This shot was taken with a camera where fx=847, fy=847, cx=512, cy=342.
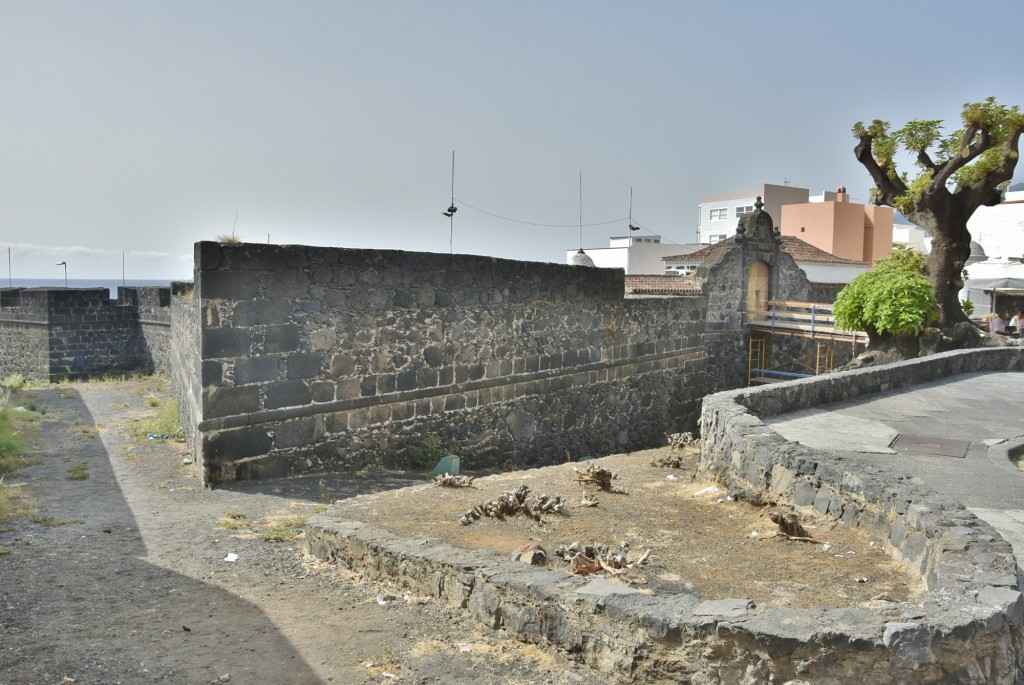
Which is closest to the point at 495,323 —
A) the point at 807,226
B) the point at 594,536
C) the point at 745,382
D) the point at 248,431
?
the point at 248,431

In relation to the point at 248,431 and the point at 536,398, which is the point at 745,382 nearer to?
the point at 536,398

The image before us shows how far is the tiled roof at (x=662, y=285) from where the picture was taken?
77.4ft

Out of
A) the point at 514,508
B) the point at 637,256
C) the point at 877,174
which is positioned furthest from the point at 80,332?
the point at 637,256

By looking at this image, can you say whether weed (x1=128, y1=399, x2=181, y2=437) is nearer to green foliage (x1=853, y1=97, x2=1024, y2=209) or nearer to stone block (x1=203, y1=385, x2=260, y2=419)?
stone block (x1=203, y1=385, x2=260, y2=419)

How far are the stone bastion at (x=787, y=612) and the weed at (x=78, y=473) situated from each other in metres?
4.03

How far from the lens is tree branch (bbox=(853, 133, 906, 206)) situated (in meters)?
20.9

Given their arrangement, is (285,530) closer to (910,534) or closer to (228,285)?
(228,285)

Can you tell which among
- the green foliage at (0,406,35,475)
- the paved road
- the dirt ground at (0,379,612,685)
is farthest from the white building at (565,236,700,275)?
the dirt ground at (0,379,612,685)

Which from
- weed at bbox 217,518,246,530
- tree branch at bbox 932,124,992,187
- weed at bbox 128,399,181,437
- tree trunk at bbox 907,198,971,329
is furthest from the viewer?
tree trunk at bbox 907,198,971,329

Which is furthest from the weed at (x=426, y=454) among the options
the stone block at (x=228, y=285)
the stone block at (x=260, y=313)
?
the stone block at (x=228, y=285)

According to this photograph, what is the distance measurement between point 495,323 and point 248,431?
4111mm

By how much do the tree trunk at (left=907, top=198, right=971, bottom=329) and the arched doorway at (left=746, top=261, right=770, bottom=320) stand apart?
484 centimetres

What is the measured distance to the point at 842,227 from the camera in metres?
Result: 45.1

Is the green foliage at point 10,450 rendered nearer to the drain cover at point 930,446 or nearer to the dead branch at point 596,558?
the dead branch at point 596,558
